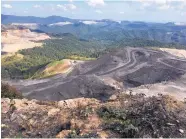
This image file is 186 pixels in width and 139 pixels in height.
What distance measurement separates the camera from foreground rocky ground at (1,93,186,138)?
2044 centimetres

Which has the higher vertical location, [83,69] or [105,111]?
[105,111]

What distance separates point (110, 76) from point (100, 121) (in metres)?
44.0

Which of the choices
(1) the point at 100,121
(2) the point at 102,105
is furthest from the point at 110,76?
(1) the point at 100,121

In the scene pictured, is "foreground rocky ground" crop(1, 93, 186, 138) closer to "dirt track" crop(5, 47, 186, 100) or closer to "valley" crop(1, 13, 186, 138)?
"valley" crop(1, 13, 186, 138)

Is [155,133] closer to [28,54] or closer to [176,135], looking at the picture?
[176,135]

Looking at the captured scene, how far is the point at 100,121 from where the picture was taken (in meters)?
22.1

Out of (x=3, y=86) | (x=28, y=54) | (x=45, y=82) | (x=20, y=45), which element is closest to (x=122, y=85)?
(x=45, y=82)

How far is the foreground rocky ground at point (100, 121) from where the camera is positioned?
2044 cm

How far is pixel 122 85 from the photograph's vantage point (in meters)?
61.9

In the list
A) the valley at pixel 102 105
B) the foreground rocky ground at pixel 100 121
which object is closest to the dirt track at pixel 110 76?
the valley at pixel 102 105

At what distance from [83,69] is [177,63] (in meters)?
20.9

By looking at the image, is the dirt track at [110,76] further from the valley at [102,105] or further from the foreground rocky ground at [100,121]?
the foreground rocky ground at [100,121]

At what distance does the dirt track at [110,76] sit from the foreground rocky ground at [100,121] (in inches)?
1025

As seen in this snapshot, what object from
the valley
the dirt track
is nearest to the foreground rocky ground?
the valley
